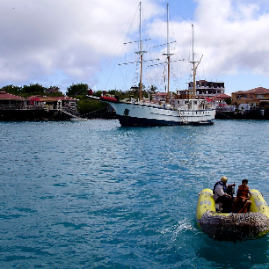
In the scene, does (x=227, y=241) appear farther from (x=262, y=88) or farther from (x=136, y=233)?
(x=262, y=88)

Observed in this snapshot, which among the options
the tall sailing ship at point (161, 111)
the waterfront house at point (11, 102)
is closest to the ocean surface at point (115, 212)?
the tall sailing ship at point (161, 111)

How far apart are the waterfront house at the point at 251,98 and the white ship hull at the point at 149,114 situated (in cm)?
4555

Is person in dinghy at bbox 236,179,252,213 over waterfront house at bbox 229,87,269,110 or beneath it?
beneath

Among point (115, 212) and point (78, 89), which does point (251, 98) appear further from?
point (115, 212)

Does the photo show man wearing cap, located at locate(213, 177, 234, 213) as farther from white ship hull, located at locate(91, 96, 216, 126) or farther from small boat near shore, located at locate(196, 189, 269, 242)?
white ship hull, located at locate(91, 96, 216, 126)

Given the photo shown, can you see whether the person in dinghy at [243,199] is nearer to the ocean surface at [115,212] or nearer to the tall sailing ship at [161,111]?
the ocean surface at [115,212]

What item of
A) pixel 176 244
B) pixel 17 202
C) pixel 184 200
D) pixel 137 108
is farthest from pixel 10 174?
pixel 137 108

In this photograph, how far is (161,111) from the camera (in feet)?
212

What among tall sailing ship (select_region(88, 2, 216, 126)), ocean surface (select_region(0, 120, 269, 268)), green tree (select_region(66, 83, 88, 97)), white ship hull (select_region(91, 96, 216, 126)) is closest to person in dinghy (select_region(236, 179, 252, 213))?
ocean surface (select_region(0, 120, 269, 268))

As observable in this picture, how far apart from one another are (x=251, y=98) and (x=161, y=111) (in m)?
59.3

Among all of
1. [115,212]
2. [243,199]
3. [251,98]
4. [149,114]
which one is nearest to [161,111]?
[149,114]

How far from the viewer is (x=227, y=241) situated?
10656 millimetres

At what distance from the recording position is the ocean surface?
9.95 meters

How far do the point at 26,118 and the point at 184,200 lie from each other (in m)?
81.2
